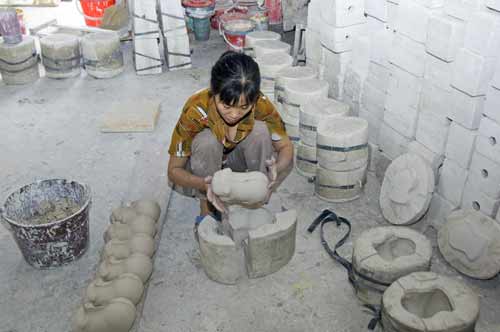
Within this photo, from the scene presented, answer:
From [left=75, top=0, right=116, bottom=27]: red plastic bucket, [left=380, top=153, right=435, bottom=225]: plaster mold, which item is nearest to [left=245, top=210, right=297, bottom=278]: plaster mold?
[left=380, top=153, right=435, bottom=225]: plaster mold

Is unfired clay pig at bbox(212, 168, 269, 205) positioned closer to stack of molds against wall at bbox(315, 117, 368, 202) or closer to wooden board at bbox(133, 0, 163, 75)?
stack of molds against wall at bbox(315, 117, 368, 202)

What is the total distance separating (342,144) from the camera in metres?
3.70

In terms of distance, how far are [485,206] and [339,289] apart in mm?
1021

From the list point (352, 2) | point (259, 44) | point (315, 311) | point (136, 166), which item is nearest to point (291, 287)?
point (315, 311)

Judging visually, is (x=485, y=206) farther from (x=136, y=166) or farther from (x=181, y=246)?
(x=136, y=166)

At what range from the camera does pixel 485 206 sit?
3.28 meters

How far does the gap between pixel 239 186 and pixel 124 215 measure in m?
1.01

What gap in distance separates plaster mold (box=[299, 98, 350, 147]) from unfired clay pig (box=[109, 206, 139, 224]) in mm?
1385

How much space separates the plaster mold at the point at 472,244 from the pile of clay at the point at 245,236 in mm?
964

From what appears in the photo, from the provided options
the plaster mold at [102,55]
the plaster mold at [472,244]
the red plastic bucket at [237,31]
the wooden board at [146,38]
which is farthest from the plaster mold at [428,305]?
the plaster mold at [102,55]

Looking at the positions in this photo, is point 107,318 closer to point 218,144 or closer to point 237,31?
point 218,144

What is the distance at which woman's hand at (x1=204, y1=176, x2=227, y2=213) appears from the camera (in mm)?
3015

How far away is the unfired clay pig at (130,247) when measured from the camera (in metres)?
3.20

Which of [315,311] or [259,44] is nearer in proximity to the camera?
[315,311]
